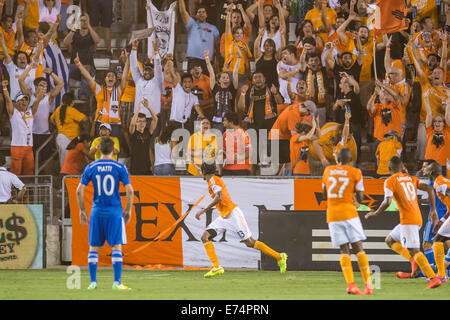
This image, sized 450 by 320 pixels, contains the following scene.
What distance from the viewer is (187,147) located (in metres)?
16.8

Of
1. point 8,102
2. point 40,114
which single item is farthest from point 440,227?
point 8,102

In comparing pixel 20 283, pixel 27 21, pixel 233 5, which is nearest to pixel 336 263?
pixel 20 283

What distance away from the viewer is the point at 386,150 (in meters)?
16.2

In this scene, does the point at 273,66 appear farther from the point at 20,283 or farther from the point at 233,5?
the point at 20,283

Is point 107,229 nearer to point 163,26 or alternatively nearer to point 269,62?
point 269,62

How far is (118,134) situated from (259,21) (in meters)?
4.46

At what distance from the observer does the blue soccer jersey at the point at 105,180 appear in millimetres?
10273

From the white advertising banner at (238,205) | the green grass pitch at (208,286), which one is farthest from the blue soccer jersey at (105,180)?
the white advertising banner at (238,205)

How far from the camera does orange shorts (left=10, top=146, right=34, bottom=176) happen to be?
17.0 m

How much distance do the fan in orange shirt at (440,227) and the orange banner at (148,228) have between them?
17.8 ft

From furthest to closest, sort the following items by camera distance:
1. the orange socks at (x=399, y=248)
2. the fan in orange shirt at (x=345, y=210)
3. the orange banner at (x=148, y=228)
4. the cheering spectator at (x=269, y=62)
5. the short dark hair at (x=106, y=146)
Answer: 1. the cheering spectator at (x=269, y=62)
2. the orange banner at (x=148, y=228)
3. the orange socks at (x=399, y=248)
4. the short dark hair at (x=106, y=146)
5. the fan in orange shirt at (x=345, y=210)

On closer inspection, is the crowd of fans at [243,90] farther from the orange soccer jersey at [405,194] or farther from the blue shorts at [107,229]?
the blue shorts at [107,229]

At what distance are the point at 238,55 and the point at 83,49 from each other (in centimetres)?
382

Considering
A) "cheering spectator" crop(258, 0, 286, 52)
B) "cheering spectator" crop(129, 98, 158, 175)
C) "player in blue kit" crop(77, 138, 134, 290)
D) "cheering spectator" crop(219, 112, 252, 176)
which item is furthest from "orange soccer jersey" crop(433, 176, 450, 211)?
"cheering spectator" crop(129, 98, 158, 175)
